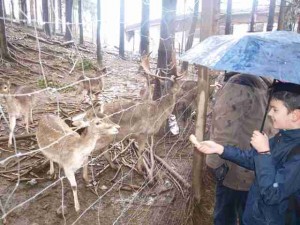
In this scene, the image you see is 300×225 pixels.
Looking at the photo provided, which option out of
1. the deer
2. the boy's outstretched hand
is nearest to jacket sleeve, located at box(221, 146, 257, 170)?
the boy's outstretched hand

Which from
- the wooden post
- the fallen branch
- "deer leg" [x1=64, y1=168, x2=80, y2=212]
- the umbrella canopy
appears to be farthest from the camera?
the fallen branch

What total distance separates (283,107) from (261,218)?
79 centimetres

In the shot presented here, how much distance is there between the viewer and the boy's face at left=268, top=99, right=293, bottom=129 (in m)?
2.24

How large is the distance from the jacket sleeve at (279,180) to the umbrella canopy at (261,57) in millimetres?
538

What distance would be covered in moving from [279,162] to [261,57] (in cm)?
72

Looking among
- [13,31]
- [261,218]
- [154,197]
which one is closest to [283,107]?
[261,218]

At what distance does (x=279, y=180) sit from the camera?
2141 millimetres

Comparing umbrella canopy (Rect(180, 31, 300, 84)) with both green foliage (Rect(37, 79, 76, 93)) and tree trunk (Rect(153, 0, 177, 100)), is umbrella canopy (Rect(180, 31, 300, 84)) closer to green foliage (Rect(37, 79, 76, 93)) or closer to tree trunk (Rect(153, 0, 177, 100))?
tree trunk (Rect(153, 0, 177, 100))

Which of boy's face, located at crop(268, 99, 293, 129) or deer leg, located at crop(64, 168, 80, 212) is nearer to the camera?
boy's face, located at crop(268, 99, 293, 129)

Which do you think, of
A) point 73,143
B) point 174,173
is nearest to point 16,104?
point 73,143

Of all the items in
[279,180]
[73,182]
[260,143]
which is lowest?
[73,182]

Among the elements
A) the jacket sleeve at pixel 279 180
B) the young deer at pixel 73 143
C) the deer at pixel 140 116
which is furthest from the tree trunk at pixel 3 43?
the jacket sleeve at pixel 279 180

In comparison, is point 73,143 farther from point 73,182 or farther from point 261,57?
point 261,57

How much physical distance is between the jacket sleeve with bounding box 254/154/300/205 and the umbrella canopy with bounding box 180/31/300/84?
21.2 inches
